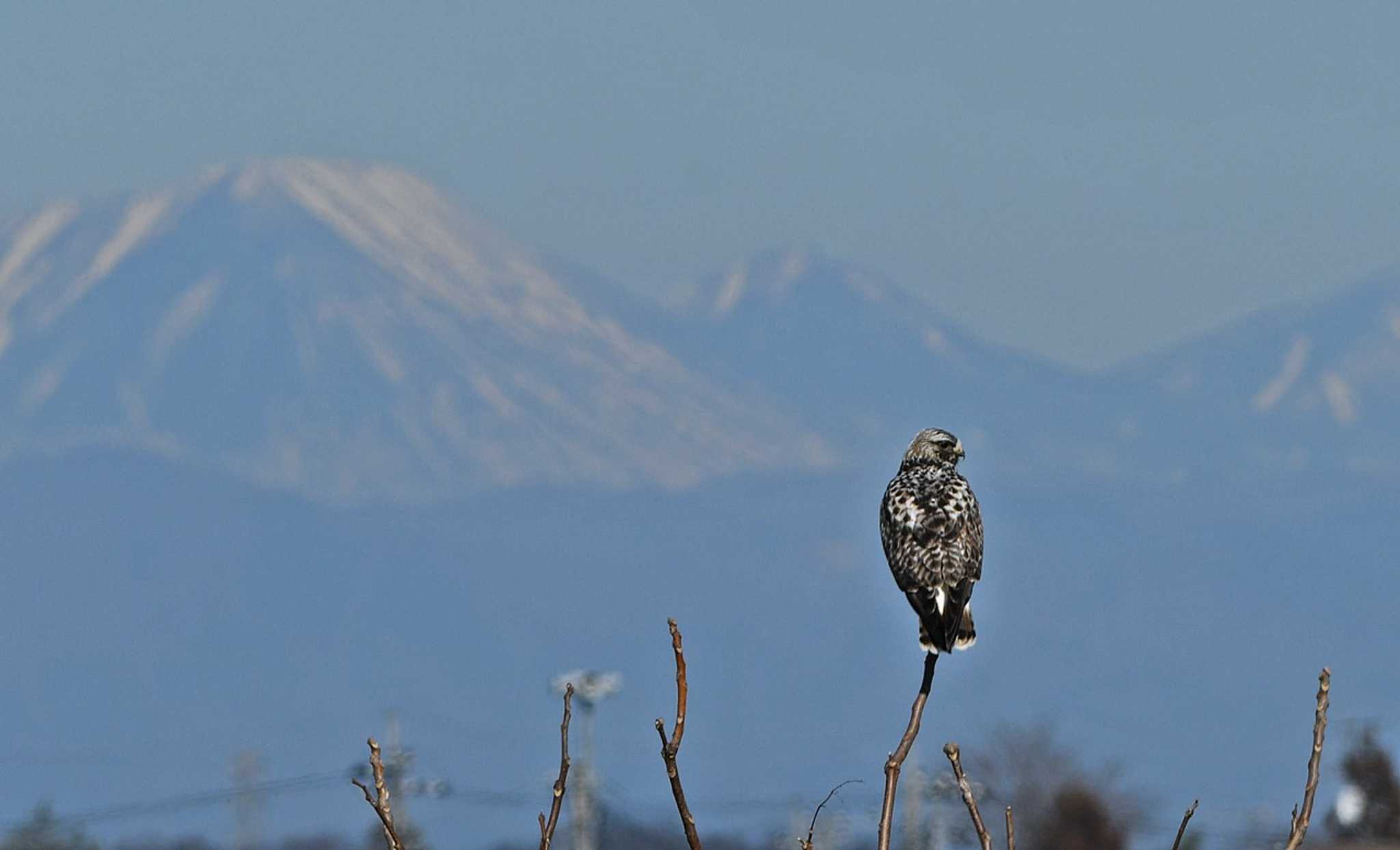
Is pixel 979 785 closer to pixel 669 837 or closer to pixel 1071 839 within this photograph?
pixel 1071 839

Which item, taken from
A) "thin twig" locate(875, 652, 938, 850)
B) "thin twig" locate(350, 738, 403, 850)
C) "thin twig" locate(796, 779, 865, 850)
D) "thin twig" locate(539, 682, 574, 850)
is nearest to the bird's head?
"thin twig" locate(796, 779, 865, 850)

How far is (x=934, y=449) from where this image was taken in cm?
1009

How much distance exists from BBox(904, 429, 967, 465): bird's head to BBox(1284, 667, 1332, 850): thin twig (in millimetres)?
2256

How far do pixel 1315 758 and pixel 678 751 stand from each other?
5.02 feet

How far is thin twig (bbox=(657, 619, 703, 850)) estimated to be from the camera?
23.8ft

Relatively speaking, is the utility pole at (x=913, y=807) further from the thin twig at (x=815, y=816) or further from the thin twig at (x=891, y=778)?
the thin twig at (x=891, y=778)

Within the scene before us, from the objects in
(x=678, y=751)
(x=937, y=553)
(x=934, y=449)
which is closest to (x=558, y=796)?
(x=678, y=751)

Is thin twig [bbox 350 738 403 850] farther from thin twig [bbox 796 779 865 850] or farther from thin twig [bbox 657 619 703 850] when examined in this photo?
thin twig [bbox 796 779 865 850]

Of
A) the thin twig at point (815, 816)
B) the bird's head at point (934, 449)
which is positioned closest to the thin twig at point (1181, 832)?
the thin twig at point (815, 816)

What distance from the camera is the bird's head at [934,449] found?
995cm

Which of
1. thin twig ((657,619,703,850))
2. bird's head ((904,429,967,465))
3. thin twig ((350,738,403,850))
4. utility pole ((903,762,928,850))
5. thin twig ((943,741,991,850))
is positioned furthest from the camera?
utility pole ((903,762,928,850))

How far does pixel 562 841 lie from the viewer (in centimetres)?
16725

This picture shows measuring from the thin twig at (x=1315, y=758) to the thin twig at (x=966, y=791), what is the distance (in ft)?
2.24

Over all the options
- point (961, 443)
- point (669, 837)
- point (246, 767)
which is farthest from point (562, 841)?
point (961, 443)
